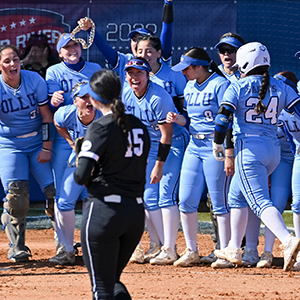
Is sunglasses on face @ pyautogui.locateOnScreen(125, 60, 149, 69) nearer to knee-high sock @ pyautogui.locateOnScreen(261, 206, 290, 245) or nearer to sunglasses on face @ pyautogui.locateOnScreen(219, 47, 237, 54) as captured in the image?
sunglasses on face @ pyautogui.locateOnScreen(219, 47, 237, 54)

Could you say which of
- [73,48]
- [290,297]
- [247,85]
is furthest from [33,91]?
[290,297]

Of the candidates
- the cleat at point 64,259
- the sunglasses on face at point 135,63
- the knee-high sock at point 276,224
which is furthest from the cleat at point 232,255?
the sunglasses on face at point 135,63

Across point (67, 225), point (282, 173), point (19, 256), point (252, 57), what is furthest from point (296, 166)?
point (19, 256)

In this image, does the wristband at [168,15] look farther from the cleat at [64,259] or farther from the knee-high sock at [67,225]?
the cleat at [64,259]

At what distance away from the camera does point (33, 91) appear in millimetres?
5844

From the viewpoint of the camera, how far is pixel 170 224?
18.6ft

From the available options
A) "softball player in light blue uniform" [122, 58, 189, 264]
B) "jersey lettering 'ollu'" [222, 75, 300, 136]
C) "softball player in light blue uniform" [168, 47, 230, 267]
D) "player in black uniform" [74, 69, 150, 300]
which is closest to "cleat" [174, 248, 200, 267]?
"softball player in light blue uniform" [168, 47, 230, 267]

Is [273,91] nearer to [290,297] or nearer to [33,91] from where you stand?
[290,297]

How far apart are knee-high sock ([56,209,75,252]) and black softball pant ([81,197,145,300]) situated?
2431mm

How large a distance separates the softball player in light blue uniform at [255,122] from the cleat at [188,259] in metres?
0.49

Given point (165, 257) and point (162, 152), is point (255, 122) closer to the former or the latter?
point (162, 152)

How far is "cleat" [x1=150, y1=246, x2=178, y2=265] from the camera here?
5619 millimetres

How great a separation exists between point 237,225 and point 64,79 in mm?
2154

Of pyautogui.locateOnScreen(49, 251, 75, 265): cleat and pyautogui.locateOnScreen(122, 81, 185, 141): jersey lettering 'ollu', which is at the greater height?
pyautogui.locateOnScreen(122, 81, 185, 141): jersey lettering 'ollu'
